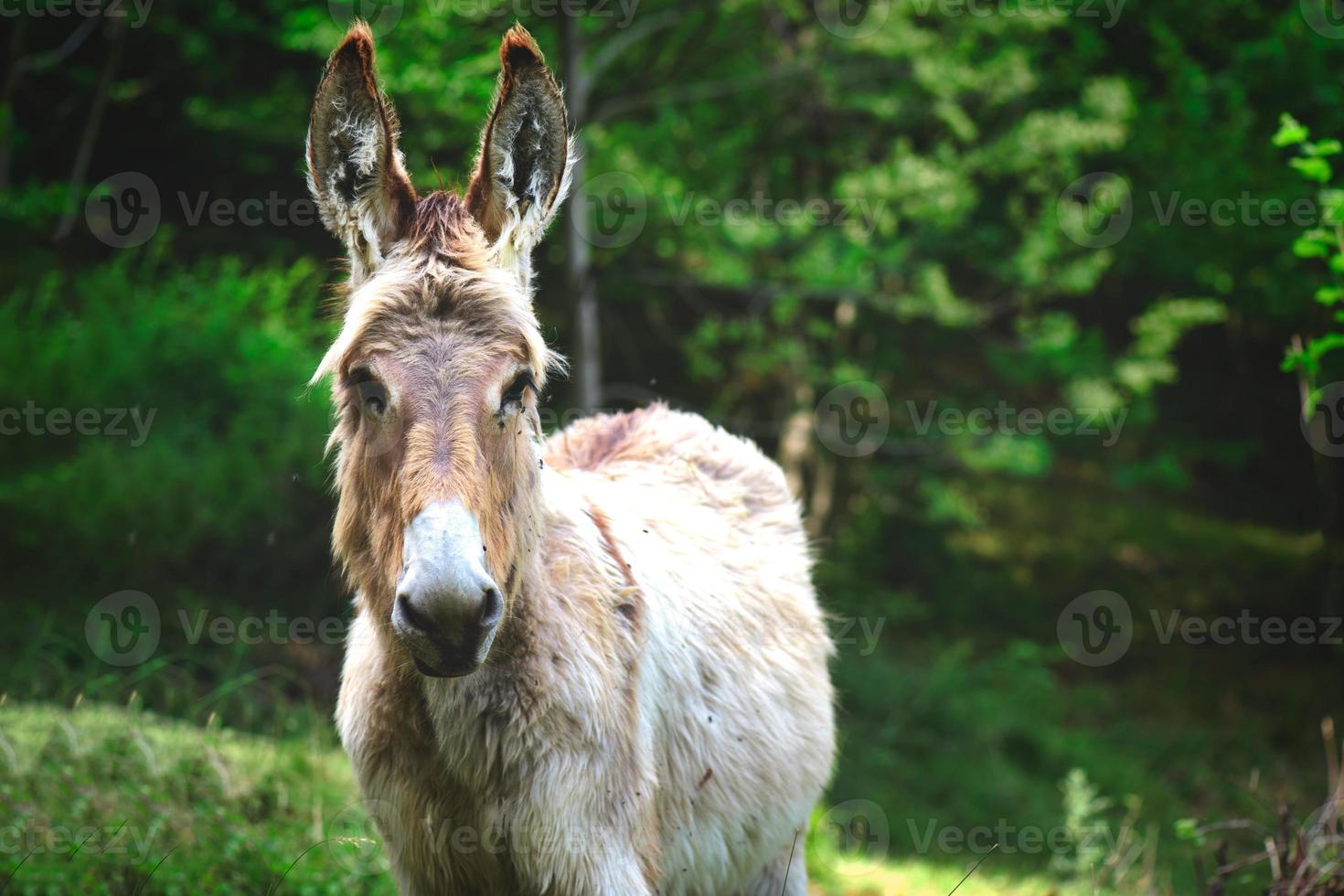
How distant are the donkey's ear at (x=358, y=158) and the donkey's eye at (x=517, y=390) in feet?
1.80

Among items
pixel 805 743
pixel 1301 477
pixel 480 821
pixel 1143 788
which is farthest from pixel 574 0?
pixel 1301 477

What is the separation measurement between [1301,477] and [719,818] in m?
14.6

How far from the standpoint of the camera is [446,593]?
234cm

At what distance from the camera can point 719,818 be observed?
3504mm

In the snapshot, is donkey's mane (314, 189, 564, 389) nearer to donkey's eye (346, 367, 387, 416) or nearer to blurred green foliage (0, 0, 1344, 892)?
donkey's eye (346, 367, 387, 416)

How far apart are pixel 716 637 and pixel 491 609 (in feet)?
4.45

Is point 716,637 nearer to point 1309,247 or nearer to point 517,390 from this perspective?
point 517,390

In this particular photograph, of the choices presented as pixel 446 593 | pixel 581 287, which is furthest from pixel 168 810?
pixel 581 287

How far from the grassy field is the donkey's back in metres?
1.11

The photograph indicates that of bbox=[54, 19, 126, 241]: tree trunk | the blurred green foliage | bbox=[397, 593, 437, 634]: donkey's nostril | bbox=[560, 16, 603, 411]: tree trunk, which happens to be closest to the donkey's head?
bbox=[397, 593, 437, 634]: donkey's nostril

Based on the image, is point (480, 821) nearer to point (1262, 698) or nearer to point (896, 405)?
point (896, 405)

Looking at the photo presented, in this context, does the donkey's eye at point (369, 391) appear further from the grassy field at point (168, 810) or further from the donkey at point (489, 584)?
the grassy field at point (168, 810)

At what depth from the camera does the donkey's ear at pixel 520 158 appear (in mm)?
3011

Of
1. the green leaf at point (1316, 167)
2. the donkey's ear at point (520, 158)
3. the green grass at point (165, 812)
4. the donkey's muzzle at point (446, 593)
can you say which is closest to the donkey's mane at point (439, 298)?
the donkey's ear at point (520, 158)
